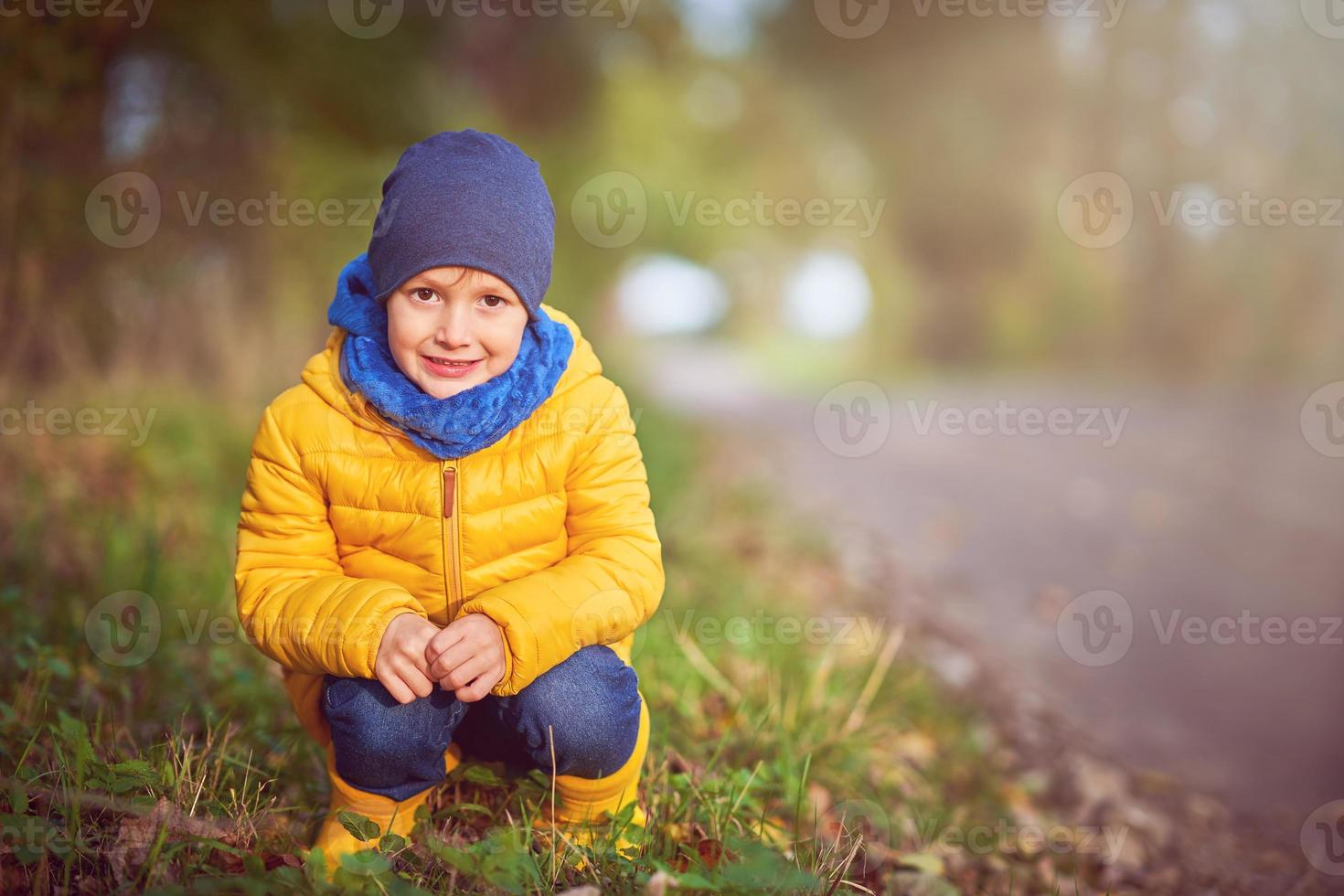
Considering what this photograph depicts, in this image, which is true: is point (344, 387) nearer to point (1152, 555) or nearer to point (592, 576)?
point (592, 576)

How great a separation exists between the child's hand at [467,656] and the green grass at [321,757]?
28 centimetres

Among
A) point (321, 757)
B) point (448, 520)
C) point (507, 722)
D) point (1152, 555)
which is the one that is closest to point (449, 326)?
Result: point (448, 520)

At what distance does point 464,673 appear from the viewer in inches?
61.2

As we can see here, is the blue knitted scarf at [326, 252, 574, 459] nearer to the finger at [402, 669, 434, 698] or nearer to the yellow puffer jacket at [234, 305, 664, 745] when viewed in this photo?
the yellow puffer jacket at [234, 305, 664, 745]

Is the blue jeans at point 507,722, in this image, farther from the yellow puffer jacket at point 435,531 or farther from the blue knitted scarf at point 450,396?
the blue knitted scarf at point 450,396

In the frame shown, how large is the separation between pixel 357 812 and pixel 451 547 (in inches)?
21.1

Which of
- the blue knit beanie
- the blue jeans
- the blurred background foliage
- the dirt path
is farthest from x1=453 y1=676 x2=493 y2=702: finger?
the blurred background foliage

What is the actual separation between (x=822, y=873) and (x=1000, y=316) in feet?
40.0

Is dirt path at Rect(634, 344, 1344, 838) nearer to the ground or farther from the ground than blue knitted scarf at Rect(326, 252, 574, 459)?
nearer to the ground

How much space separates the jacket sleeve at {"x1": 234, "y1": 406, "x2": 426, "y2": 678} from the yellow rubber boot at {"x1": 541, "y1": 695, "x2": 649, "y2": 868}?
463 mm

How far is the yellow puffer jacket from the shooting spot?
1616 mm

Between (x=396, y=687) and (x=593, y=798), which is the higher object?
(x=396, y=687)

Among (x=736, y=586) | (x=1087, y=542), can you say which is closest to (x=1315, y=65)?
(x=1087, y=542)

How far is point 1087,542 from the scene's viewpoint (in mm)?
Result: 5051
